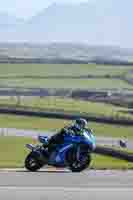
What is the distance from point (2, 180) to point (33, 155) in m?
3.16

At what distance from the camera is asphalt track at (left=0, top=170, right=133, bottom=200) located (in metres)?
12.6

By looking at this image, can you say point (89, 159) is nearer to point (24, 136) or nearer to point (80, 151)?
point (80, 151)

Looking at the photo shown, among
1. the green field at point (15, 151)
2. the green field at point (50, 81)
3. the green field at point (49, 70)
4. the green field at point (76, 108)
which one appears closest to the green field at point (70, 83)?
the green field at point (50, 81)

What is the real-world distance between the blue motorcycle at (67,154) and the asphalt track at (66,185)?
68 centimetres

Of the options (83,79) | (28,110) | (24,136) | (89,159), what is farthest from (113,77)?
(89,159)

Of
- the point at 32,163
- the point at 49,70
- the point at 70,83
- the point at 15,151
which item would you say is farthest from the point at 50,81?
the point at 32,163

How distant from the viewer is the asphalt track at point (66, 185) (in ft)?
41.3

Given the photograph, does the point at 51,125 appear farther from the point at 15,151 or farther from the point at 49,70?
the point at 49,70

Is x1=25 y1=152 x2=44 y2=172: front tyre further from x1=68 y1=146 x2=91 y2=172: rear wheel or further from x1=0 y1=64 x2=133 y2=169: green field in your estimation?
x1=0 y1=64 x2=133 y2=169: green field

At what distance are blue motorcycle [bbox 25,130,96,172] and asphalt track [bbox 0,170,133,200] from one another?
677mm

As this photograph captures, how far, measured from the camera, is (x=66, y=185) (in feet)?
45.9

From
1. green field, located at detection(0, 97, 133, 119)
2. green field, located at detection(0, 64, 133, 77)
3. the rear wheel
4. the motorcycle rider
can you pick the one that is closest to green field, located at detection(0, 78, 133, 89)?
green field, located at detection(0, 64, 133, 77)

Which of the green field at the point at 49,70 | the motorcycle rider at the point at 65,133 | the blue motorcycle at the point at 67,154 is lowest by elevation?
the green field at the point at 49,70

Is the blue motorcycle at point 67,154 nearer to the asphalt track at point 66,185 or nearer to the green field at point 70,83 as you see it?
the asphalt track at point 66,185
